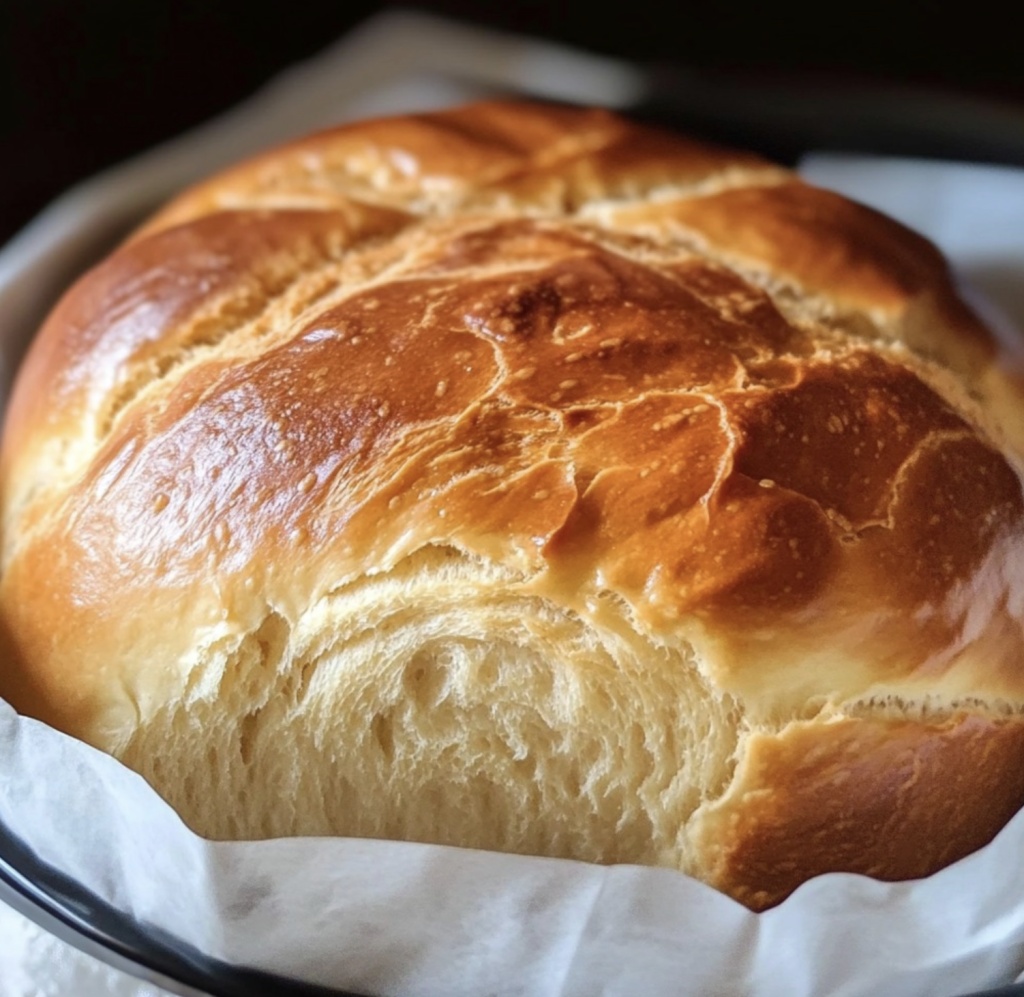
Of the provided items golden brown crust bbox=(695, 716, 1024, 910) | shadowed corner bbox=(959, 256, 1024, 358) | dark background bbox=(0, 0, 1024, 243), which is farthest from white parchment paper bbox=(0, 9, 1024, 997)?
dark background bbox=(0, 0, 1024, 243)

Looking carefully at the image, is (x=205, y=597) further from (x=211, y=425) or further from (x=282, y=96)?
(x=282, y=96)

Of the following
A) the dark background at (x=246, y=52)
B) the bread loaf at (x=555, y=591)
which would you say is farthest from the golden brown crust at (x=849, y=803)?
the dark background at (x=246, y=52)

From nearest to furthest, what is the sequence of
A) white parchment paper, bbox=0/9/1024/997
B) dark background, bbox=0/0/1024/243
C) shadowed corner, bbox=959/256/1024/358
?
white parchment paper, bbox=0/9/1024/997 < shadowed corner, bbox=959/256/1024/358 < dark background, bbox=0/0/1024/243

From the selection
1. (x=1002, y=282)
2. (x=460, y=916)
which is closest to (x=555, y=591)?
(x=460, y=916)

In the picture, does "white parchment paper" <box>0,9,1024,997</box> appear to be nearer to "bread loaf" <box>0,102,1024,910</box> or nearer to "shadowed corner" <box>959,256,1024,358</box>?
"bread loaf" <box>0,102,1024,910</box>

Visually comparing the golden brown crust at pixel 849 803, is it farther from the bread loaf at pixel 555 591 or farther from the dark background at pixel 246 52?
the dark background at pixel 246 52

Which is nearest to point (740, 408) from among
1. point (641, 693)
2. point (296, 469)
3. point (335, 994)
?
point (641, 693)
